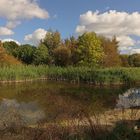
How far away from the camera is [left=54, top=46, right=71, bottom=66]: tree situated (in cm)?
6084

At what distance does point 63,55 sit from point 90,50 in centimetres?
1086

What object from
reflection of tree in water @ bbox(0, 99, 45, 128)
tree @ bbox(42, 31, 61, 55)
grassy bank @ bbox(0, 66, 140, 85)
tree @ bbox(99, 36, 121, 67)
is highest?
tree @ bbox(42, 31, 61, 55)

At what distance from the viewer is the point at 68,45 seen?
64438 mm

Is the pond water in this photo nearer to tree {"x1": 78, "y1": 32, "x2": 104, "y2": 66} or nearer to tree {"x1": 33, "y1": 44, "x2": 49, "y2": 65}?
tree {"x1": 78, "y1": 32, "x2": 104, "y2": 66}

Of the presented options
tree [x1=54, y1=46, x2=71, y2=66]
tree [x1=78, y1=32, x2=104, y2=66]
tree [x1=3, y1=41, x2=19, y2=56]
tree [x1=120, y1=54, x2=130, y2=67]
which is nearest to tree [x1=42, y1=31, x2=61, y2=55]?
tree [x1=54, y1=46, x2=71, y2=66]

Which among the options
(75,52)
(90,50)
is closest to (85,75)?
(90,50)

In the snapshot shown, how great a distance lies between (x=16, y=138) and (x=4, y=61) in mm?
47529

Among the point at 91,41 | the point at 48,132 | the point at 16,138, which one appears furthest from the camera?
the point at 91,41

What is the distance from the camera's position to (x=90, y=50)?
51250 mm

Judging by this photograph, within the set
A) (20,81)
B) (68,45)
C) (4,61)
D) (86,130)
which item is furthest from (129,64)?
(86,130)

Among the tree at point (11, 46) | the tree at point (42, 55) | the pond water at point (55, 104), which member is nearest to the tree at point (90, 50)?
the tree at point (42, 55)

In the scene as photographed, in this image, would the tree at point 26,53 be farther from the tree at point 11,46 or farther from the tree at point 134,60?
the tree at point 134,60

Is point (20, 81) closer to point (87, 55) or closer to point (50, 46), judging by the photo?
point (87, 55)

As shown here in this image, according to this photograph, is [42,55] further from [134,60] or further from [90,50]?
[134,60]
